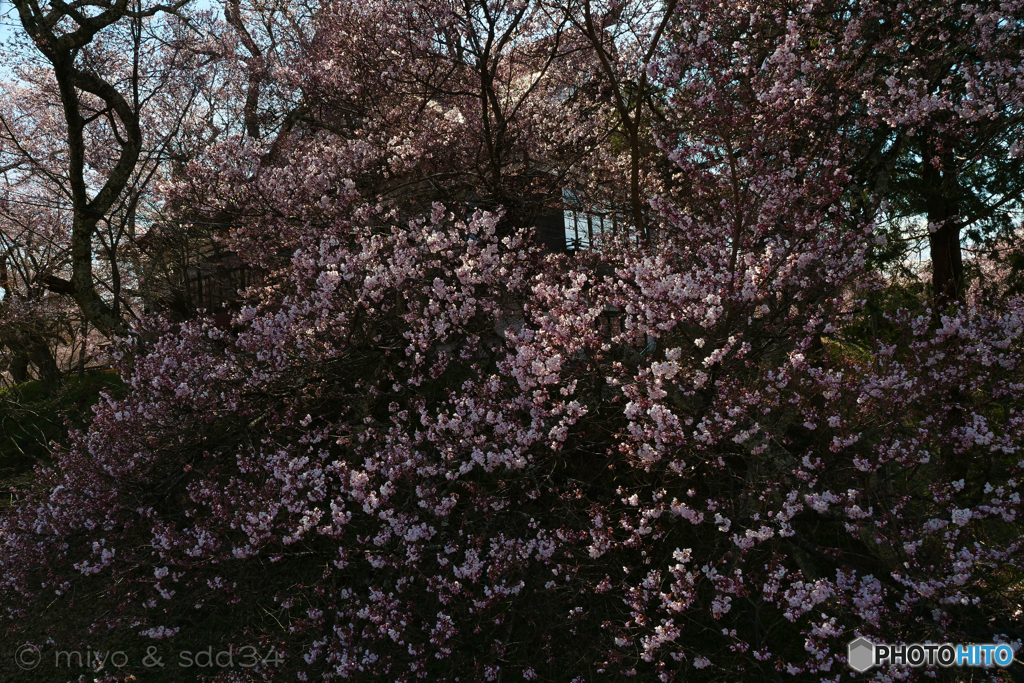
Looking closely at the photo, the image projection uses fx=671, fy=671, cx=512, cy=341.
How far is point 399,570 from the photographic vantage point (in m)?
5.91

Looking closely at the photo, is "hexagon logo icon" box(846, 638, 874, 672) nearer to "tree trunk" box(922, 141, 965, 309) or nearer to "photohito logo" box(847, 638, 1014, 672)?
"photohito logo" box(847, 638, 1014, 672)

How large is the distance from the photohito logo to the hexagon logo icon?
0.09 feet

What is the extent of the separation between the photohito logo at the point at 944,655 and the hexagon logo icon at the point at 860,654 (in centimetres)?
3

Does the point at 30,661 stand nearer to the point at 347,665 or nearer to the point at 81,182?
the point at 347,665

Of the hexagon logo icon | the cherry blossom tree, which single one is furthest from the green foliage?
the hexagon logo icon

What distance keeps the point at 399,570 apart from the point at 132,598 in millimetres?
3145

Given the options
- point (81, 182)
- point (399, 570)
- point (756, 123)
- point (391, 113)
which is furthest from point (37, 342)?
point (756, 123)

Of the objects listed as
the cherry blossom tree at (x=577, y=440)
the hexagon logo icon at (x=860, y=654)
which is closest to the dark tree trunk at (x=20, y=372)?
the cherry blossom tree at (x=577, y=440)

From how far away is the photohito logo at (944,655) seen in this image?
14.6 ft

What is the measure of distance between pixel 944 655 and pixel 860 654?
0.51 m

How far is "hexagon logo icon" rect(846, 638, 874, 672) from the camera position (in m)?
4.60

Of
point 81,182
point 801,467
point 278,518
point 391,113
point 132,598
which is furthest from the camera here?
point 81,182

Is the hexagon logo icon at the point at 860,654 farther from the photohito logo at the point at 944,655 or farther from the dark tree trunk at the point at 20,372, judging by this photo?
the dark tree trunk at the point at 20,372

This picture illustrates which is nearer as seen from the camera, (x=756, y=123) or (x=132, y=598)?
(x=756, y=123)
